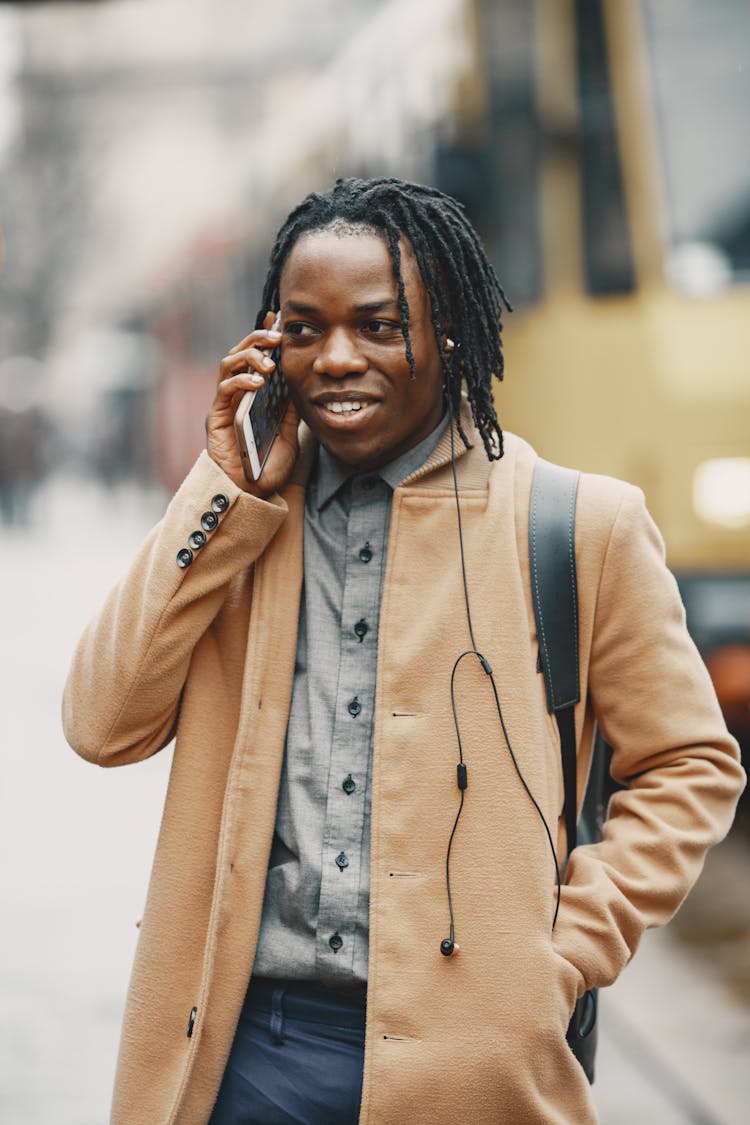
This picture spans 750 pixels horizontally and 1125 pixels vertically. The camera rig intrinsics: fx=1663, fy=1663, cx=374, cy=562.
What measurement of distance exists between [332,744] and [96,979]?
133 inches

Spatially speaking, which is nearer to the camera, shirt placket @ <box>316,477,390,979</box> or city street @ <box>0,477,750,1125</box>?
shirt placket @ <box>316,477,390,979</box>

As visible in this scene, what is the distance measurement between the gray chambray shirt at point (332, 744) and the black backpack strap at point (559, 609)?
0.21 meters

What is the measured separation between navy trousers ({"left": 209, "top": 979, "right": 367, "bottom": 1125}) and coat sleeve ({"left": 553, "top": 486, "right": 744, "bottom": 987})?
13.2 inches

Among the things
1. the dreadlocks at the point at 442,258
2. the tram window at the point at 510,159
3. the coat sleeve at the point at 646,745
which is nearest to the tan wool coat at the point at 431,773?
the coat sleeve at the point at 646,745

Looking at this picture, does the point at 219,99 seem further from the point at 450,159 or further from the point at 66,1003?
the point at 66,1003

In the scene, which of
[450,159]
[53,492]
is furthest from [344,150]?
[53,492]

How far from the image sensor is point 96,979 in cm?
535

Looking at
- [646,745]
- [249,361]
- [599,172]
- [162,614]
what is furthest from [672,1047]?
[599,172]

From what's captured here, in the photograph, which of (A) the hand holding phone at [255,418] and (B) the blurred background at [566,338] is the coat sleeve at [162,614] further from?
(B) the blurred background at [566,338]

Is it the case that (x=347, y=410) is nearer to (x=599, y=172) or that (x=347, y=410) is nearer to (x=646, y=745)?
(x=646, y=745)

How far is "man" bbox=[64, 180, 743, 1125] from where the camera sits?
218 centimetres

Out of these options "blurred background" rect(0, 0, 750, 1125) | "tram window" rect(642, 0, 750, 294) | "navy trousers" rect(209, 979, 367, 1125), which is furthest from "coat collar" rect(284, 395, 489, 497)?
"tram window" rect(642, 0, 750, 294)

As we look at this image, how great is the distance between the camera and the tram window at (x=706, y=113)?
267 inches

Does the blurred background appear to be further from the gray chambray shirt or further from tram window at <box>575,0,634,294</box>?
A: the gray chambray shirt
